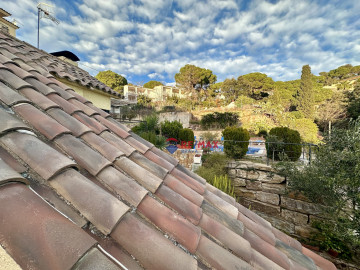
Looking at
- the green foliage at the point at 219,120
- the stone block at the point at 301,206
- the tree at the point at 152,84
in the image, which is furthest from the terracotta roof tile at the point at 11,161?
the tree at the point at 152,84

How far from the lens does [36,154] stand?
36.1 inches

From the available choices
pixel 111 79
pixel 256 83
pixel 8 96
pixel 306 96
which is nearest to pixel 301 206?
pixel 8 96

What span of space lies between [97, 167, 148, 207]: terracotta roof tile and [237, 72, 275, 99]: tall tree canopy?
35.5 m

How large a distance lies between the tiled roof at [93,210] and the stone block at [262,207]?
6094mm

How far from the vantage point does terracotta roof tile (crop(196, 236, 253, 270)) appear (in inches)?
38.3

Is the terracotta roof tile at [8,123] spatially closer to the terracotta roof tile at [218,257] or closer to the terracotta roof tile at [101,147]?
the terracotta roof tile at [101,147]

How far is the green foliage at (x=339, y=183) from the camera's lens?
13.6 ft

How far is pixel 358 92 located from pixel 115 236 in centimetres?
3200

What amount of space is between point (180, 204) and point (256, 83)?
37461 mm

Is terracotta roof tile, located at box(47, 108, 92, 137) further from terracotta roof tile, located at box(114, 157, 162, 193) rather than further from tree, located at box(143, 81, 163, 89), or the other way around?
tree, located at box(143, 81, 163, 89)

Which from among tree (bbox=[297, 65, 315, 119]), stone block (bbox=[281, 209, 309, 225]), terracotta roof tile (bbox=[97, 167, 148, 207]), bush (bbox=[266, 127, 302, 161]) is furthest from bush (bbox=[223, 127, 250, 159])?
tree (bbox=[297, 65, 315, 119])

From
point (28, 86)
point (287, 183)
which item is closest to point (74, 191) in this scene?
point (28, 86)

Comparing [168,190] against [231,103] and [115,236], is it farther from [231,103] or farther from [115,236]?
[231,103]

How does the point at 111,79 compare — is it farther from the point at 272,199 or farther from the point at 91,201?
the point at 91,201
